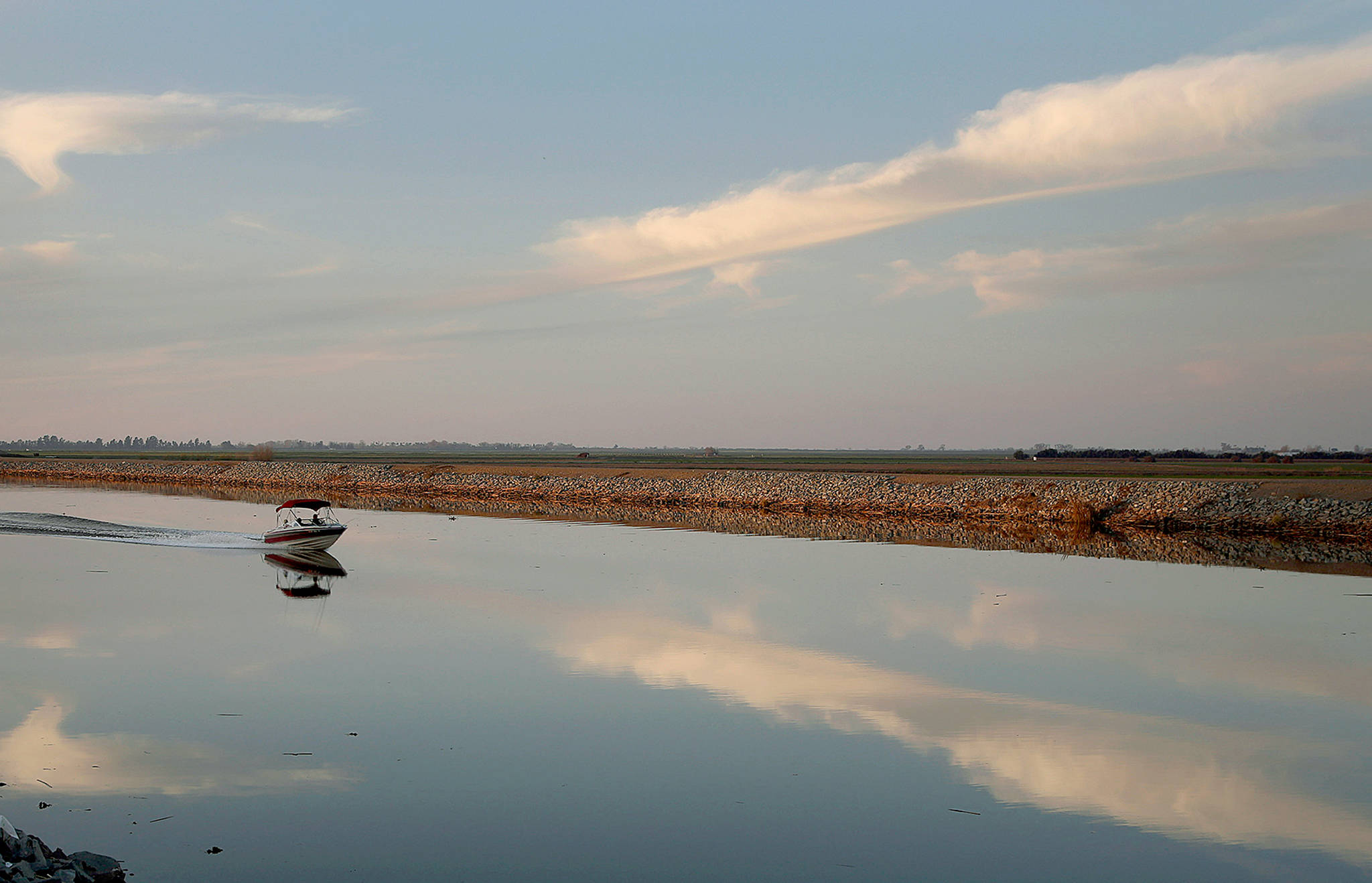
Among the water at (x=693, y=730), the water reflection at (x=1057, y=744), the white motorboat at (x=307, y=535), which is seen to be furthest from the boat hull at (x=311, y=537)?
the water reflection at (x=1057, y=744)

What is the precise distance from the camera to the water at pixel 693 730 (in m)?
9.59

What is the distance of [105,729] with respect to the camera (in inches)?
518

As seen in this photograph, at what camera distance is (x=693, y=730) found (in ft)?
44.1

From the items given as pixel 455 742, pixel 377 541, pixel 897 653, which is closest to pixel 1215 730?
pixel 897 653

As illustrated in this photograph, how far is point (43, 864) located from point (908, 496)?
54.1 meters

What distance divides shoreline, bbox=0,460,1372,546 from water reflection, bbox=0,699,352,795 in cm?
4241

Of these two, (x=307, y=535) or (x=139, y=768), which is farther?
(x=307, y=535)

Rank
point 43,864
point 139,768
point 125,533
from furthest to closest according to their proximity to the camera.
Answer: point 125,533, point 139,768, point 43,864

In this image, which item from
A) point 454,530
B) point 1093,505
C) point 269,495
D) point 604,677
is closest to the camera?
point 604,677

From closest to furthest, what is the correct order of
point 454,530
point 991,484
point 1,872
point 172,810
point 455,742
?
point 1,872
point 172,810
point 455,742
point 454,530
point 991,484

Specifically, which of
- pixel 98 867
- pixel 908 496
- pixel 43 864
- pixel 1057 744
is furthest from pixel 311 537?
pixel 908 496

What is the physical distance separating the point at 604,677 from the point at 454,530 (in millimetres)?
31215

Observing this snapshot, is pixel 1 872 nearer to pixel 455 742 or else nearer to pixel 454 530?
pixel 455 742

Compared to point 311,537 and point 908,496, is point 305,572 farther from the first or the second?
point 908,496
